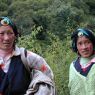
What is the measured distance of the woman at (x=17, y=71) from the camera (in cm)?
267

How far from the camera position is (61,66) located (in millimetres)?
4840

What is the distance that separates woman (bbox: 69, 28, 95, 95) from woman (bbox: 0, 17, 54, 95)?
359 mm

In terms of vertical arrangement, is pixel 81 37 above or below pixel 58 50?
above

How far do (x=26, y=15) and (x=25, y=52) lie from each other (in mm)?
23953

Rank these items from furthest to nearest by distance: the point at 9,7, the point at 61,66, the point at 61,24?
the point at 9,7
the point at 61,24
the point at 61,66

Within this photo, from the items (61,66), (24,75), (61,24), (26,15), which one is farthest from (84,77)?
(26,15)

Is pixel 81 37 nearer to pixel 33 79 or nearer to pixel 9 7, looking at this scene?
pixel 33 79

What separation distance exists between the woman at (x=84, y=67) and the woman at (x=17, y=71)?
36 centimetres

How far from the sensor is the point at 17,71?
8.84ft

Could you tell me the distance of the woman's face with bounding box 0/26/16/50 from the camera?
2.73 metres

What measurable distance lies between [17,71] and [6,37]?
0.26m

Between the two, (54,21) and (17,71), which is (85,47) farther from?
(54,21)

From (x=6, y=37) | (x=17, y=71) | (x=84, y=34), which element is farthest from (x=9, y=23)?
(x=84, y=34)

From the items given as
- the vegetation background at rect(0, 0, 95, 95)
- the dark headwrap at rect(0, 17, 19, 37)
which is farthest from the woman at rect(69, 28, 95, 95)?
the vegetation background at rect(0, 0, 95, 95)
